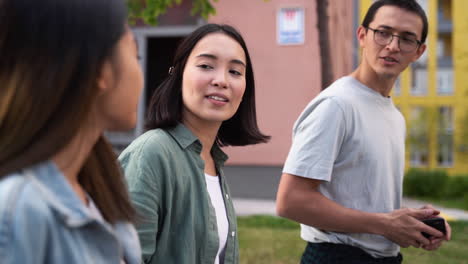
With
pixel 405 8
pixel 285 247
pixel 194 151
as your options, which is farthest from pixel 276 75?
pixel 194 151

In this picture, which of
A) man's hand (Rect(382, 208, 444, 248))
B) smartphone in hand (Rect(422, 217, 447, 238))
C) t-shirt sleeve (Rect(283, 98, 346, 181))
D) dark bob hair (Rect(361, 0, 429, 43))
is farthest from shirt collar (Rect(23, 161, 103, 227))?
dark bob hair (Rect(361, 0, 429, 43))

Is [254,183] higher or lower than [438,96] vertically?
higher

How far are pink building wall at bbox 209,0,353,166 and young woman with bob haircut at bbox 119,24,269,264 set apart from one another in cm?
779

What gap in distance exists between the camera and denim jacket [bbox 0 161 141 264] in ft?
2.70

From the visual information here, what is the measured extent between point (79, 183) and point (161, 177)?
0.53 meters

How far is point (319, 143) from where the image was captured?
2191 millimetres

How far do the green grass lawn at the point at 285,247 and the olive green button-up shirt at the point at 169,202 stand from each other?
3176 mm

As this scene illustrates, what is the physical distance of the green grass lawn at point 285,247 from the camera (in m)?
4.92

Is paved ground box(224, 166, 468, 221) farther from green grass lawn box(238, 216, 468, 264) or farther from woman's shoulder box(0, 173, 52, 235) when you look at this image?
woman's shoulder box(0, 173, 52, 235)

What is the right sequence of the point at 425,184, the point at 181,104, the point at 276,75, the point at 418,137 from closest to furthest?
the point at 181,104
the point at 276,75
the point at 425,184
the point at 418,137

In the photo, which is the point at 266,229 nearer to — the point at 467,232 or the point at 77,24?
the point at 467,232

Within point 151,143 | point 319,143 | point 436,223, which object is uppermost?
point 151,143

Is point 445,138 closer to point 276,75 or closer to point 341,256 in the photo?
point 276,75

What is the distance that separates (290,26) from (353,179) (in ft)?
26.9
